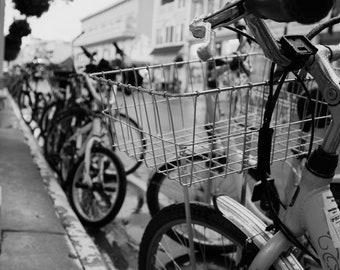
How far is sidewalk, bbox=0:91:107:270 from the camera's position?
2.51m

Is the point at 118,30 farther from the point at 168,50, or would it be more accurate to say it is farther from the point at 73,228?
the point at 168,50

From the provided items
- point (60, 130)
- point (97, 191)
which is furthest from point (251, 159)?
point (60, 130)

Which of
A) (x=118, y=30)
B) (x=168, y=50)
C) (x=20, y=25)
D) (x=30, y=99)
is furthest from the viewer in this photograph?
(x=168, y=50)

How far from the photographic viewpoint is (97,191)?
3.63m

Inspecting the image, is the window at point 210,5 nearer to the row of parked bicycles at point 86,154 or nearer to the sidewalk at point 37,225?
the row of parked bicycles at point 86,154

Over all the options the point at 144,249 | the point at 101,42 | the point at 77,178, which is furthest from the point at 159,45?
the point at 144,249

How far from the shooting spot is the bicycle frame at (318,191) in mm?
1250

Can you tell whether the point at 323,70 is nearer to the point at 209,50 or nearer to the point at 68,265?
the point at 209,50

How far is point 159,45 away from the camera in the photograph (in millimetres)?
27516

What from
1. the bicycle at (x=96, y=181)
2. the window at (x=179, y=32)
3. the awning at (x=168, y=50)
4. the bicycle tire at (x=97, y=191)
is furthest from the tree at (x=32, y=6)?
the awning at (x=168, y=50)

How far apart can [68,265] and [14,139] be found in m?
3.32

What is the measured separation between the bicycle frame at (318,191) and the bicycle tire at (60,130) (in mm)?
2960

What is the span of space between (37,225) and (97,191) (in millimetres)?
742

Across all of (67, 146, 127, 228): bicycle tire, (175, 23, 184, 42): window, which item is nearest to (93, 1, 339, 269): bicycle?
(67, 146, 127, 228): bicycle tire
